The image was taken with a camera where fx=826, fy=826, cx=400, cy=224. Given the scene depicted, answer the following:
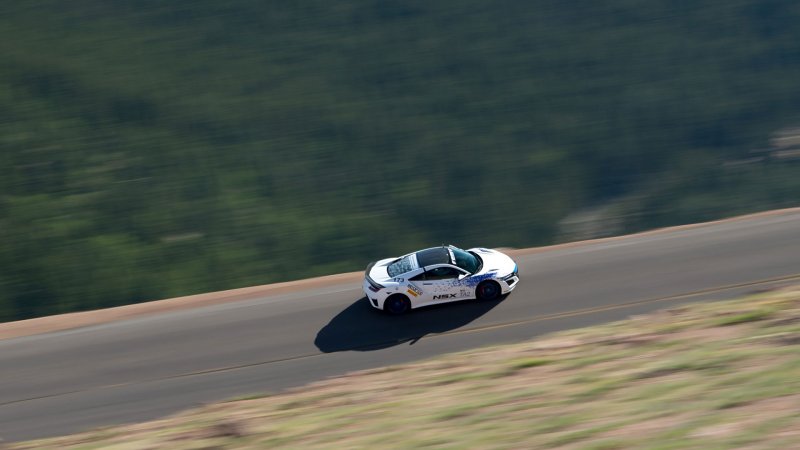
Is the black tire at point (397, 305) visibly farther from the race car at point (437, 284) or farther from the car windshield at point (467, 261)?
the car windshield at point (467, 261)

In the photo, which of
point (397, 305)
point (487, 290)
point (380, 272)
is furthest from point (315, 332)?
point (487, 290)

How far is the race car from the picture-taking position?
17094mm

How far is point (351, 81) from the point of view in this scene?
120 ft

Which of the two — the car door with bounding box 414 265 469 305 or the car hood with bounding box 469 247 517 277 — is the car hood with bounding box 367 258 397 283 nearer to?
the car door with bounding box 414 265 469 305

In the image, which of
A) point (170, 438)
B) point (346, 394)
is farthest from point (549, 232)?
point (170, 438)

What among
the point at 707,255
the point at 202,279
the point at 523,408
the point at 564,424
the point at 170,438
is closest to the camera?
the point at 564,424

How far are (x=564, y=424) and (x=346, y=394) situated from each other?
17.4 ft

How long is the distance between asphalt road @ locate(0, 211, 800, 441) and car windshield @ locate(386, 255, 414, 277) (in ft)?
3.11

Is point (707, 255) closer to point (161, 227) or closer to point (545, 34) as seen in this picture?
point (161, 227)

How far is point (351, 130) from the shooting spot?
3409 centimetres

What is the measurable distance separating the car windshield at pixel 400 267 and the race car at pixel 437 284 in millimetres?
26

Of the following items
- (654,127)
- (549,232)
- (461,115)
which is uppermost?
(461,115)

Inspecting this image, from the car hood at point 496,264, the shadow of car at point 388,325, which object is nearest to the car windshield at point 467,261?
the car hood at point 496,264

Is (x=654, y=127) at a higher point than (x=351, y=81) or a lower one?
lower
